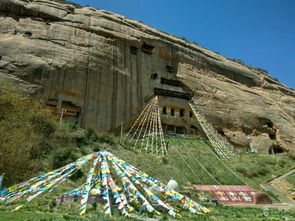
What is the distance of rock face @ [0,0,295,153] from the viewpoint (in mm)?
19562

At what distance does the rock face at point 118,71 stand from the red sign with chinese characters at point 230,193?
31.8 feet

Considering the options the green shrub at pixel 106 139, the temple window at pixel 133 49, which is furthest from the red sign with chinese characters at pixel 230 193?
the temple window at pixel 133 49

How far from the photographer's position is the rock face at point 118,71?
19.6 metres

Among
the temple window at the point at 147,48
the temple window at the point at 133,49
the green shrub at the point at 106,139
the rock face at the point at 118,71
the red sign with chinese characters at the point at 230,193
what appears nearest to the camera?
the red sign with chinese characters at the point at 230,193

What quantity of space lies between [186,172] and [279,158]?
1245cm

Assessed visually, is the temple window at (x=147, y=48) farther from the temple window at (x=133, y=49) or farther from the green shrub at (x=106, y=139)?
the green shrub at (x=106, y=139)

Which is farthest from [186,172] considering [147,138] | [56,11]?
[56,11]

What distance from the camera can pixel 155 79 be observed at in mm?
27000

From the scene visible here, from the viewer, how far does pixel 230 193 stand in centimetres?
1542

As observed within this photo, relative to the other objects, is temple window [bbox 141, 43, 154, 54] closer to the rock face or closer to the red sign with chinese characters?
the rock face

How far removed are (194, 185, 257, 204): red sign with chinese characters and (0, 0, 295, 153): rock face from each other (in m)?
9.69

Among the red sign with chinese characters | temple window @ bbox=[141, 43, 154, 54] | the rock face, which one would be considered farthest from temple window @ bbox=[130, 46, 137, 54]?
the red sign with chinese characters

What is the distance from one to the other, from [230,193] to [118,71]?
14.3 m

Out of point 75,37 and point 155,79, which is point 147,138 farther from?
point 75,37
